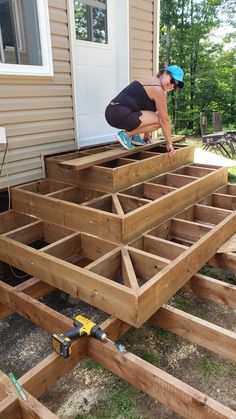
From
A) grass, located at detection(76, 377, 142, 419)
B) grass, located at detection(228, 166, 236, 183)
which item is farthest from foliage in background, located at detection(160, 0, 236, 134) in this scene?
grass, located at detection(76, 377, 142, 419)

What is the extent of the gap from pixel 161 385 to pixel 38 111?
3.24 m

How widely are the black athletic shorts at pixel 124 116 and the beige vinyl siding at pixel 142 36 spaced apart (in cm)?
168

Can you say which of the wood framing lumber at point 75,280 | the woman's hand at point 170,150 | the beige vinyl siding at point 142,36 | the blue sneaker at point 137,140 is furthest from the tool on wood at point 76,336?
the beige vinyl siding at point 142,36

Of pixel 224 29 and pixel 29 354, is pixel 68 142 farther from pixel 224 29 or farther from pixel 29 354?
pixel 224 29

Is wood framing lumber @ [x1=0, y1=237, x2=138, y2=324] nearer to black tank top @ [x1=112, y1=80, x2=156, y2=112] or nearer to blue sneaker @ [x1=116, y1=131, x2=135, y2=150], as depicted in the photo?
blue sneaker @ [x1=116, y1=131, x2=135, y2=150]

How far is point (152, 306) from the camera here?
223 centimetres

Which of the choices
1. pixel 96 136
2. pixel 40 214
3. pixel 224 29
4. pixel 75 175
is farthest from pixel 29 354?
pixel 224 29

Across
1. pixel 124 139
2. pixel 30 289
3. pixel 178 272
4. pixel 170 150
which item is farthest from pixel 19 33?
pixel 178 272

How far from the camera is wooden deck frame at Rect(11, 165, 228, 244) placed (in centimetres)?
289

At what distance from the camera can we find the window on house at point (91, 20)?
4641 millimetres

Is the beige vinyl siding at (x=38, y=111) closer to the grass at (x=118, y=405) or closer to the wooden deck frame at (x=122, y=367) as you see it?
the wooden deck frame at (x=122, y=367)

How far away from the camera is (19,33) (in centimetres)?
359

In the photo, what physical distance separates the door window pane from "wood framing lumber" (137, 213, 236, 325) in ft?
8.98

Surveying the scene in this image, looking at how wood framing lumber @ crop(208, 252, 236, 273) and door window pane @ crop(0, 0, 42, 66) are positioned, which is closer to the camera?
wood framing lumber @ crop(208, 252, 236, 273)
